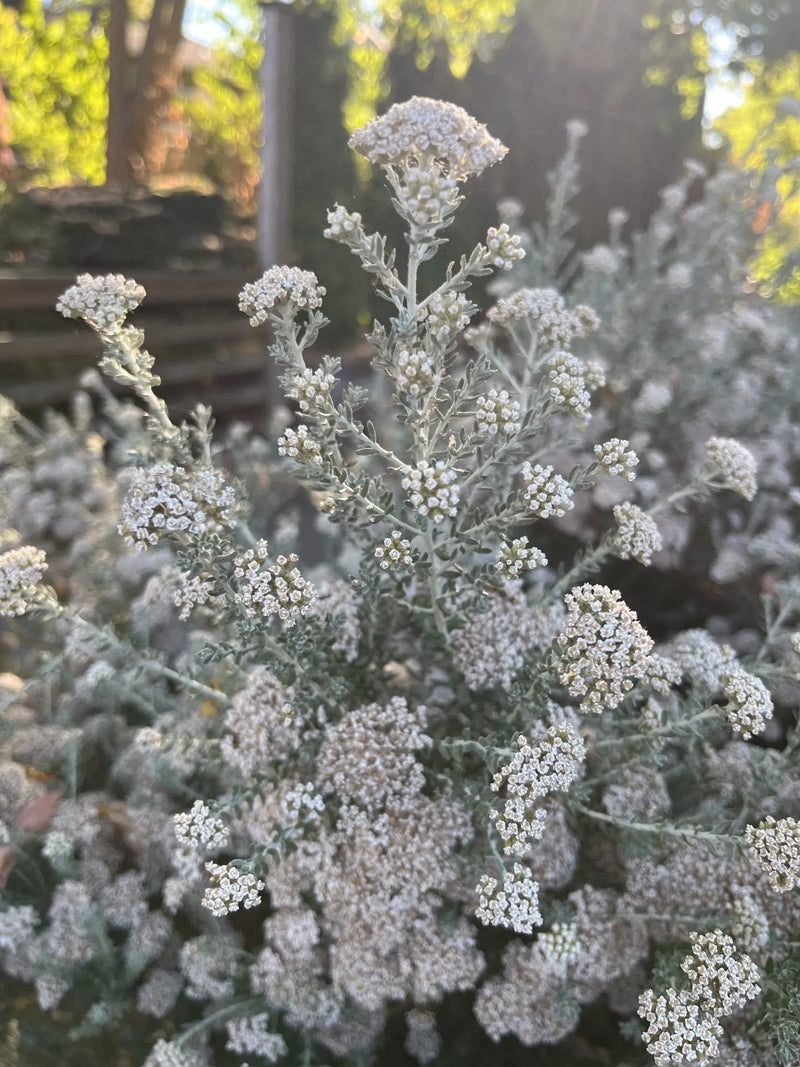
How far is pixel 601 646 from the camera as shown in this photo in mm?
993

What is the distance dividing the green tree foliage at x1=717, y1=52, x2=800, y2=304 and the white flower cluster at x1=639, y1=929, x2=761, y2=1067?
230 centimetres

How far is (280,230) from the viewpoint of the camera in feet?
16.0

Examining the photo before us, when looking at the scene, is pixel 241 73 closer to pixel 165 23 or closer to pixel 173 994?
pixel 165 23

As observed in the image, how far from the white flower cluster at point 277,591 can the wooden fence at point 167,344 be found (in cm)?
265

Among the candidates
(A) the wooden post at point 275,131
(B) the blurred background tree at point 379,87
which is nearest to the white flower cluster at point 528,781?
(B) the blurred background tree at point 379,87

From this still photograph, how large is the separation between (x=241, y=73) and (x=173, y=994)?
8.07m

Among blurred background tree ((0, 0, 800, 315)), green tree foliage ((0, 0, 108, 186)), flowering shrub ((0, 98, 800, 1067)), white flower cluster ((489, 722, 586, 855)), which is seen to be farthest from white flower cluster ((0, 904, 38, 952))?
green tree foliage ((0, 0, 108, 186))

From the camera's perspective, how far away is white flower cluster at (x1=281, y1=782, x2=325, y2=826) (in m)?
1.12

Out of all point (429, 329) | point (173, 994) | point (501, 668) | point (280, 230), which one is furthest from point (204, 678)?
point (280, 230)

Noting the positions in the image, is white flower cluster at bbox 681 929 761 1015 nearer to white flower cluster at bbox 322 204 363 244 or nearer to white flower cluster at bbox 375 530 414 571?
white flower cluster at bbox 375 530 414 571

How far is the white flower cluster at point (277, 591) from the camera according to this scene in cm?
100

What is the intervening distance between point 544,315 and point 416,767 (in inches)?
29.5

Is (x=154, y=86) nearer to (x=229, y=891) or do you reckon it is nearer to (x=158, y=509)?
(x=158, y=509)

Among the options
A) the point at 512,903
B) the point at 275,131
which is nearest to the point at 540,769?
the point at 512,903
